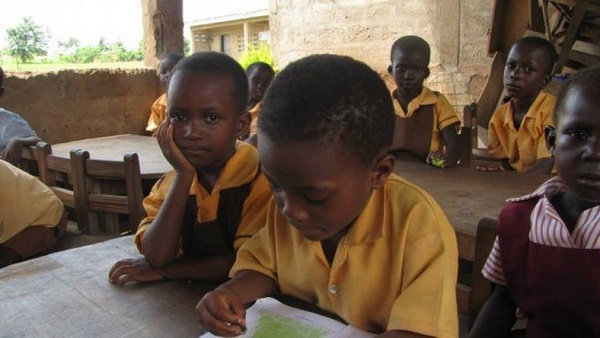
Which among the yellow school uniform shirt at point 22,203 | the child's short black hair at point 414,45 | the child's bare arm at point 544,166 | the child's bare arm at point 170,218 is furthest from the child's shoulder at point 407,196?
the child's short black hair at point 414,45

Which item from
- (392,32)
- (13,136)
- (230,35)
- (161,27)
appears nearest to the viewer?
(13,136)

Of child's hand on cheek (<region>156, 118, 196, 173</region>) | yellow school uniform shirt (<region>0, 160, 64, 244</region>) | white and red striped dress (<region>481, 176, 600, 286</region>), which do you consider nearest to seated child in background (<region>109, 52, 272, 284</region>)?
child's hand on cheek (<region>156, 118, 196, 173</region>)

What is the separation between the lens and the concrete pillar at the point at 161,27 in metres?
4.57

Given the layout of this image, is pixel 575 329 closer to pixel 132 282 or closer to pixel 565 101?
pixel 565 101

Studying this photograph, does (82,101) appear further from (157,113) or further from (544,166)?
(544,166)

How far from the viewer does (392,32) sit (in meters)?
6.86

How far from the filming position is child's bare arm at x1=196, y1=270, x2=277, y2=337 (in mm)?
924

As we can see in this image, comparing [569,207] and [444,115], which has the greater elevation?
[444,115]

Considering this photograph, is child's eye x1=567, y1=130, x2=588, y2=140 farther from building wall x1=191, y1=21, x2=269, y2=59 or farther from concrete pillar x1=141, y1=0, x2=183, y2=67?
building wall x1=191, y1=21, x2=269, y2=59

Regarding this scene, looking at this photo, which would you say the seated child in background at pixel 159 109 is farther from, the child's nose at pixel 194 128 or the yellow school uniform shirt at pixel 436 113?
the child's nose at pixel 194 128

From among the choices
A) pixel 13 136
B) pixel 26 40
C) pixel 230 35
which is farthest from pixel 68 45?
pixel 13 136

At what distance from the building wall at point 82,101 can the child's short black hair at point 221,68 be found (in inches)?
112

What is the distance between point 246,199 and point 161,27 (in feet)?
12.4

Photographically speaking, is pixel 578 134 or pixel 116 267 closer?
pixel 578 134
